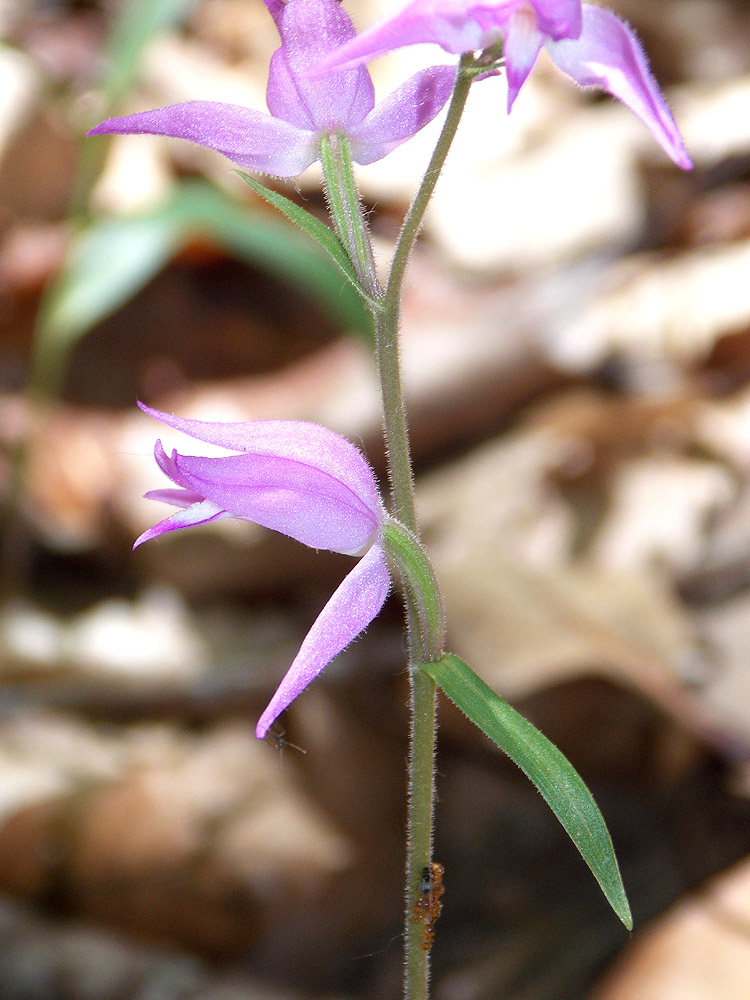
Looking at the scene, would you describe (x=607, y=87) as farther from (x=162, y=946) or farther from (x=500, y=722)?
(x=162, y=946)

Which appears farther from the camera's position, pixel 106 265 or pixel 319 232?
pixel 106 265

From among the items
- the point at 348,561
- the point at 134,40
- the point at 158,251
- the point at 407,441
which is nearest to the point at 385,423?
the point at 407,441

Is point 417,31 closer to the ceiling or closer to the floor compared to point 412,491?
closer to the ceiling

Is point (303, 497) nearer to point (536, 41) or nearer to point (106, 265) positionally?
point (536, 41)

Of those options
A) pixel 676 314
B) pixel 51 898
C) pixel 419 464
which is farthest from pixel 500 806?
Result: pixel 676 314

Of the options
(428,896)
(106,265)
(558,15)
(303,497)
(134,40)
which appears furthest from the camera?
(134,40)

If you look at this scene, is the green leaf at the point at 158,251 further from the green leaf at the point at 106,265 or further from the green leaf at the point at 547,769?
the green leaf at the point at 547,769
